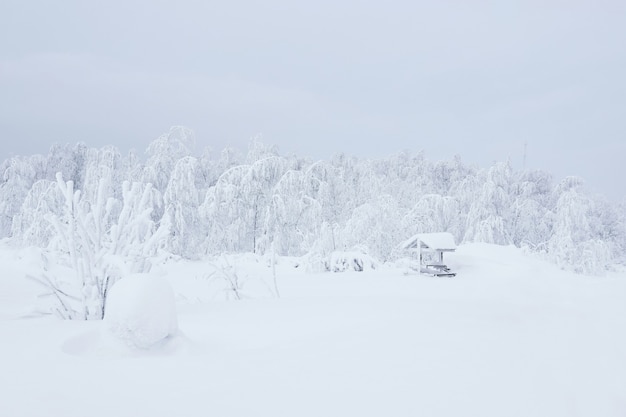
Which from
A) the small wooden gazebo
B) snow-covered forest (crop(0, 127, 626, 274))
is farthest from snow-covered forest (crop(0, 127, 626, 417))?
snow-covered forest (crop(0, 127, 626, 274))

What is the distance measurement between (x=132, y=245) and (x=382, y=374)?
3.71 meters

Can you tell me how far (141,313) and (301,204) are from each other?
60.0 ft

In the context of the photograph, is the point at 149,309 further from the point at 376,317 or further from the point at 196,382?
the point at 376,317

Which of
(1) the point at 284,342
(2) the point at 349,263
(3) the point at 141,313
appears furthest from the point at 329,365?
(2) the point at 349,263

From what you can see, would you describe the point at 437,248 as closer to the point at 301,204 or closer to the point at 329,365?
the point at 301,204

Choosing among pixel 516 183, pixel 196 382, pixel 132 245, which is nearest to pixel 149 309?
pixel 196 382

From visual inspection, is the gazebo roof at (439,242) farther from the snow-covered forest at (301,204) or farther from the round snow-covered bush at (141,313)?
the round snow-covered bush at (141,313)

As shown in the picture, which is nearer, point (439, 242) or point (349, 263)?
point (439, 242)

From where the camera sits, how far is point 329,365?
112 inches

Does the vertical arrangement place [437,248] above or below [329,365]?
above

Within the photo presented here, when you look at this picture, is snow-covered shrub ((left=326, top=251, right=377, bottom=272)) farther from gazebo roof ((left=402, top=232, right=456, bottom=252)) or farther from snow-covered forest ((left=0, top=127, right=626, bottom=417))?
snow-covered forest ((left=0, top=127, right=626, bottom=417))

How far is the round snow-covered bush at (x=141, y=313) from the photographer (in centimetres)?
312

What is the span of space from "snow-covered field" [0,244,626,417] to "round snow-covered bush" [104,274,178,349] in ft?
0.36

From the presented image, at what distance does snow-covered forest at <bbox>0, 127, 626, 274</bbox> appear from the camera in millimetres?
20219
